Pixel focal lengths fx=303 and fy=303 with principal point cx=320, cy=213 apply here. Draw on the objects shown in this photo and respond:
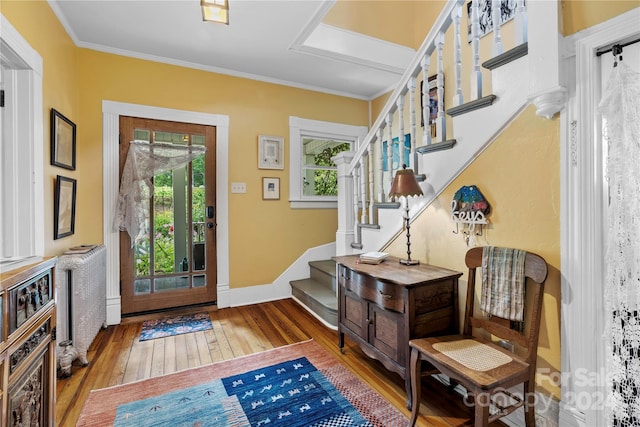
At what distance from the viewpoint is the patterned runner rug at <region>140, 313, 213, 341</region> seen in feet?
9.14

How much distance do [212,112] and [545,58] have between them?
3044 millimetres

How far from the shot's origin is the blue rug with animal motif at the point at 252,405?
1.66m

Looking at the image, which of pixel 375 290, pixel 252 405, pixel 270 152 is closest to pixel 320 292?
pixel 375 290

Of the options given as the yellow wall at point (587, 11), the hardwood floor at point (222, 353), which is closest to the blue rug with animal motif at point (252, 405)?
the hardwood floor at point (222, 353)

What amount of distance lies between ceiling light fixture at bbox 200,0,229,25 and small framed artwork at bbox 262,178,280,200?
1.91 metres

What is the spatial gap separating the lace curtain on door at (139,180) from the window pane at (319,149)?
156 cm

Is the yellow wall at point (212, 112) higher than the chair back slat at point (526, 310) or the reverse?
higher

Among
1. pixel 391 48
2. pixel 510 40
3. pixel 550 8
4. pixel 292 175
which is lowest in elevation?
pixel 292 175

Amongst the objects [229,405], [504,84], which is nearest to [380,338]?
[229,405]

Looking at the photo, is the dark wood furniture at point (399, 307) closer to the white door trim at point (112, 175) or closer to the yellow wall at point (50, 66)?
the yellow wall at point (50, 66)

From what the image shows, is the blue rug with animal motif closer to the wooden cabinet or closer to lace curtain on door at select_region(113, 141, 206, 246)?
the wooden cabinet

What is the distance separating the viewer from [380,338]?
1.96m

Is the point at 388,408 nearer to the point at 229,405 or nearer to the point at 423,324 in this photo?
the point at 423,324

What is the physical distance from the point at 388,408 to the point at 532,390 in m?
0.75
